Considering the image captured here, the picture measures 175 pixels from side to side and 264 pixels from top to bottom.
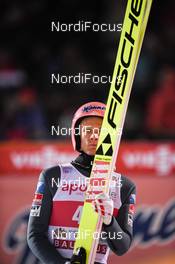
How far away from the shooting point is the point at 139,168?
379 centimetres

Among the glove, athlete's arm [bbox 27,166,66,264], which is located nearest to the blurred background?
athlete's arm [bbox 27,166,66,264]

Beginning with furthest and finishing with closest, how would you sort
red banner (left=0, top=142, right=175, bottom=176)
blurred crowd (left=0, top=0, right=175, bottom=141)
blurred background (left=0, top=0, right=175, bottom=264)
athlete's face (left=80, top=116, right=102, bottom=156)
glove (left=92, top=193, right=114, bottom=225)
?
1. blurred crowd (left=0, top=0, right=175, bottom=141)
2. red banner (left=0, top=142, right=175, bottom=176)
3. blurred background (left=0, top=0, right=175, bottom=264)
4. athlete's face (left=80, top=116, right=102, bottom=156)
5. glove (left=92, top=193, right=114, bottom=225)

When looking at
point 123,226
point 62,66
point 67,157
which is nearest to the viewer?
point 123,226

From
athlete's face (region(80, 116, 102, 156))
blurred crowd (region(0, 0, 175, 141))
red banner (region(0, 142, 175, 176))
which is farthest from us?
blurred crowd (region(0, 0, 175, 141))

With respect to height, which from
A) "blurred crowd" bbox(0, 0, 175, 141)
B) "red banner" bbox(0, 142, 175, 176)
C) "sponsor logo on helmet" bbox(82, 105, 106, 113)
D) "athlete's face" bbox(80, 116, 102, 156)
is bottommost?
"athlete's face" bbox(80, 116, 102, 156)

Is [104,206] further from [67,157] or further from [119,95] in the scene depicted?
[67,157]

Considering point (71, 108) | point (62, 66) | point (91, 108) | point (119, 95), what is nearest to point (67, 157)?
point (71, 108)

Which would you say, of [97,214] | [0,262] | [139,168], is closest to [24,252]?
[0,262]

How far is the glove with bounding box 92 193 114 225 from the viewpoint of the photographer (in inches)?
80.4

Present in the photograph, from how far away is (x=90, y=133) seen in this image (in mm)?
2168

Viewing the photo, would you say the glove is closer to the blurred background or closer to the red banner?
the blurred background

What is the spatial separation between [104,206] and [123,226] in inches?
5.8

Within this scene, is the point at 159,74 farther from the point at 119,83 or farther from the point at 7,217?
the point at 119,83

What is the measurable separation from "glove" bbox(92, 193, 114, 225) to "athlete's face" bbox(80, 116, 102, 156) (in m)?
0.15
